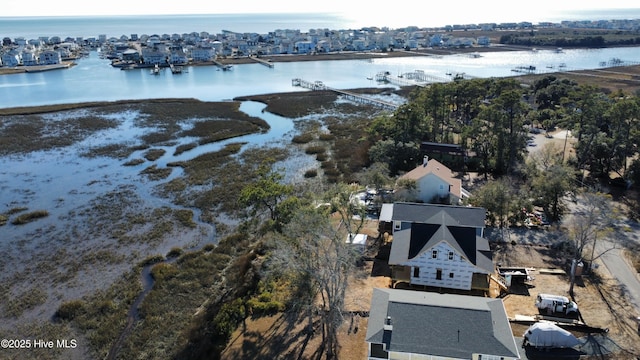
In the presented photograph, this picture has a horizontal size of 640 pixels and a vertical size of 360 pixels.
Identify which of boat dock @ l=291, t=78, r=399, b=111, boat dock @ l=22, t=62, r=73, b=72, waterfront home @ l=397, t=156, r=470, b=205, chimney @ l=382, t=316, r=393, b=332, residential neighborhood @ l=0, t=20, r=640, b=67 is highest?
residential neighborhood @ l=0, t=20, r=640, b=67

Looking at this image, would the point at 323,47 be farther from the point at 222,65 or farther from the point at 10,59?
the point at 10,59

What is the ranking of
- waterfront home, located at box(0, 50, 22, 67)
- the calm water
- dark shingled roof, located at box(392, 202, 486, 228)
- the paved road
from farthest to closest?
waterfront home, located at box(0, 50, 22, 67) → the calm water → dark shingled roof, located at box(392, 202, 486, 228) → the paved road

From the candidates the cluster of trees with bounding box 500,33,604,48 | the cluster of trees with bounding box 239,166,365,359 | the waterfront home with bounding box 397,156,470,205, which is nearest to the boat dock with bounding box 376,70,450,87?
the waterfront home with bounding box 397,156,470,205

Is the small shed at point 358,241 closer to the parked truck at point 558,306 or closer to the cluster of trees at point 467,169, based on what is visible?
the cluster of trees at point 467,169

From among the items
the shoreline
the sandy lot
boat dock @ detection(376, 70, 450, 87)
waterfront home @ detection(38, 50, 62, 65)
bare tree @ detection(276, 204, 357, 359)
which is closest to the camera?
bare tree @ detection(276, 204, 357, 359)

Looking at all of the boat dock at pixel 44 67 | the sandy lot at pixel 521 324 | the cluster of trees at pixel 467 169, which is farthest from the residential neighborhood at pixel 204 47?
the sandy lot at pixel 521 324

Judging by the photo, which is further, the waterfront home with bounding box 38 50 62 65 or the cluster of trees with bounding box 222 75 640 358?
the waterfront home with bounding box 38 50 62 65

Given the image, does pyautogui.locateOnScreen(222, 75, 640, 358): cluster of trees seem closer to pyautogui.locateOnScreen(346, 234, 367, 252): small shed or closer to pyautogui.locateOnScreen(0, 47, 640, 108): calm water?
pyautogui.locateOnScreen(346, 234, 367, 252): small shed
